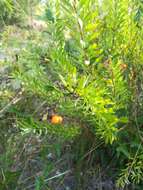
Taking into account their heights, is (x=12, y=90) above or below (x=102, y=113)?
above

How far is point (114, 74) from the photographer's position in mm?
839

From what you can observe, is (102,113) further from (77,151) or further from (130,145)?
(77,151)

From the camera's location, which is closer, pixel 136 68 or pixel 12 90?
pixel 136 68

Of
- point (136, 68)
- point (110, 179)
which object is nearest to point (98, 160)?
point (110, 179)

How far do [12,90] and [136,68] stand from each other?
2.19 ft

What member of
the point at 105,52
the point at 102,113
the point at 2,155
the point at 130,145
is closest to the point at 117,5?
the point at 105,52

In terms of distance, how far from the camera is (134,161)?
0.93 metres

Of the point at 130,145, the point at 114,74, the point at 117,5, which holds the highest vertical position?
the point at 117,5

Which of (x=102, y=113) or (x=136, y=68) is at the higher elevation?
(x=136, y=68)

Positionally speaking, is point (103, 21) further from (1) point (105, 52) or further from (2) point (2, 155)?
(2) point (2, 155)

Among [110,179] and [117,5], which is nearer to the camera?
[117,5]

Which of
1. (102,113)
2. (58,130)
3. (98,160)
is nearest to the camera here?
(102,113)

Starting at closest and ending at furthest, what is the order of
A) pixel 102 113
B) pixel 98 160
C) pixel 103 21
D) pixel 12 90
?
pixel 102 113 < pixel 103 21 < pixel 98 160 < pixel 12 90

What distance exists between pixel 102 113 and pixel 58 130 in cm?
17
